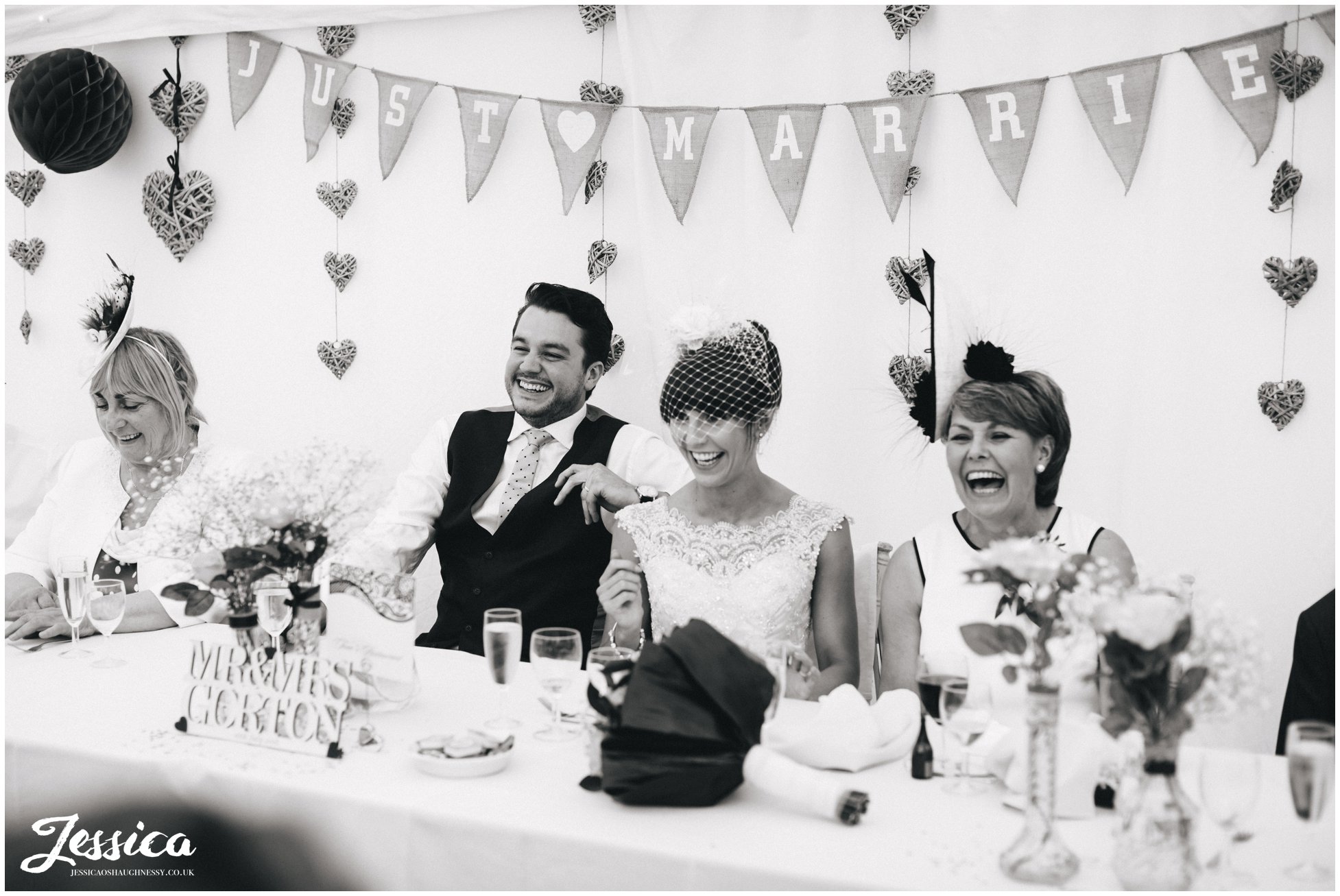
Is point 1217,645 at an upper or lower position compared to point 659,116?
lower

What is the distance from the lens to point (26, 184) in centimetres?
424

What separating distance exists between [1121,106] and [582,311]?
62.7 inches

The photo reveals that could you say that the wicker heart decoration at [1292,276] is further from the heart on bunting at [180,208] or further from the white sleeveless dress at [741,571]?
the heart on bunting at [180,208]

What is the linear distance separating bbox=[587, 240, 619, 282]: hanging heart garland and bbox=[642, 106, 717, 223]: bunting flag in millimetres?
255

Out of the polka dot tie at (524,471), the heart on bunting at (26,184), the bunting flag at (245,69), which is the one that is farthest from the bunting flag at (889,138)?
the heart on bunting at (26,184)

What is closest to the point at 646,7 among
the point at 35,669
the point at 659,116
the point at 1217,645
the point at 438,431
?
the point at 659,116

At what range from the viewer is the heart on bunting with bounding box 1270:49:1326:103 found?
8.68 feet

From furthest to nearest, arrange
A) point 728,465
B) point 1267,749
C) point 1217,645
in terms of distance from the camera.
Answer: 1. point 1267,749
2. point 728,465
3. point 1217,645

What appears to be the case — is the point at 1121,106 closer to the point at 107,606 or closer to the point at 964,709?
the point at 964,709

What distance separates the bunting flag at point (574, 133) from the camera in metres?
3.37

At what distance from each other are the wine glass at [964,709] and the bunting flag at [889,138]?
6.37 ft

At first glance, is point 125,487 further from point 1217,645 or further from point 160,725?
point 1217,645

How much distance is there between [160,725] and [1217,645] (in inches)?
64.6

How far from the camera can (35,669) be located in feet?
6.96
